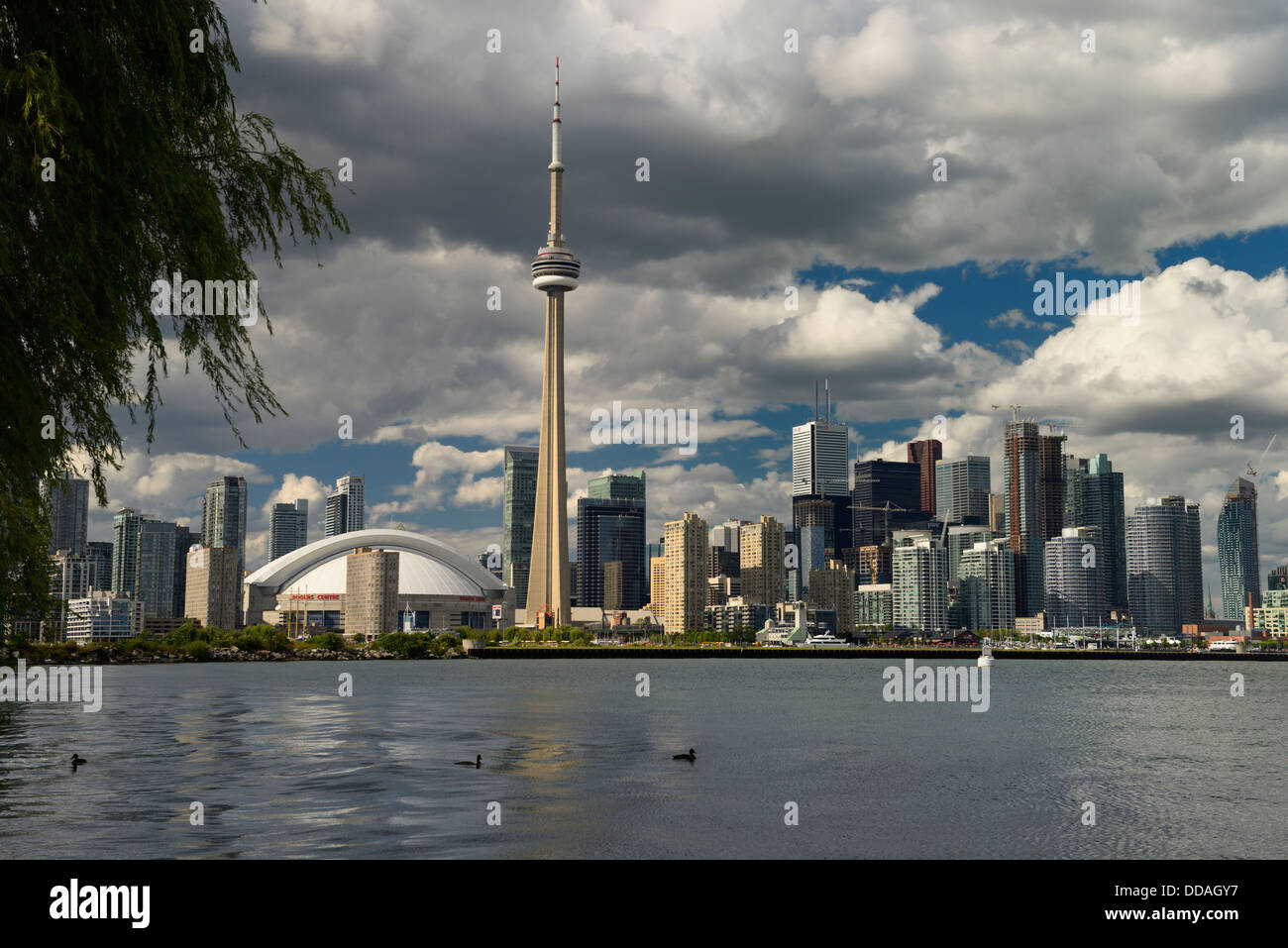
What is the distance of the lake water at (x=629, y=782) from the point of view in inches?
1334

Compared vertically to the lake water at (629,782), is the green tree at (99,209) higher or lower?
higher

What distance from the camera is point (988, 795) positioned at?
4647 cm

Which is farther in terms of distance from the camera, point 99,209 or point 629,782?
point 629,782

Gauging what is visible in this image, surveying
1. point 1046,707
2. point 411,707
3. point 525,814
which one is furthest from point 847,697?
point 525,814

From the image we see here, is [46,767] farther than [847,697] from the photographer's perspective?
No

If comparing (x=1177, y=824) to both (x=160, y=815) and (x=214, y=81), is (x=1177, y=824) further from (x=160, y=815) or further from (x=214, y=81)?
(x=214, y=81)

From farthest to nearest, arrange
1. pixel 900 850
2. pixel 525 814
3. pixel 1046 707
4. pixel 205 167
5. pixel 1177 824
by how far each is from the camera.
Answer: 1. pixel 1046 707
2. pixel 1177 824
3. pixel 525 814
4. pixel 900 850
5. pixel 205 167

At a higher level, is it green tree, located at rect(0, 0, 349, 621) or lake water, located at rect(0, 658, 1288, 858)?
green tree, located at rect(0, 0, 349, 621)

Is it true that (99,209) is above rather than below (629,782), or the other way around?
above

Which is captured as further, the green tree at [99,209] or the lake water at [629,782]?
the lake water at [629,782]

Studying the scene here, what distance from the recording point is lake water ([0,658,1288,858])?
33.9m

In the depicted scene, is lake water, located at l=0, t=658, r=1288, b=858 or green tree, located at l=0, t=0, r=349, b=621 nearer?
green tree, located at l=0, t=0, r=349, b=621

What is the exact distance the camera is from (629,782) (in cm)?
4791
